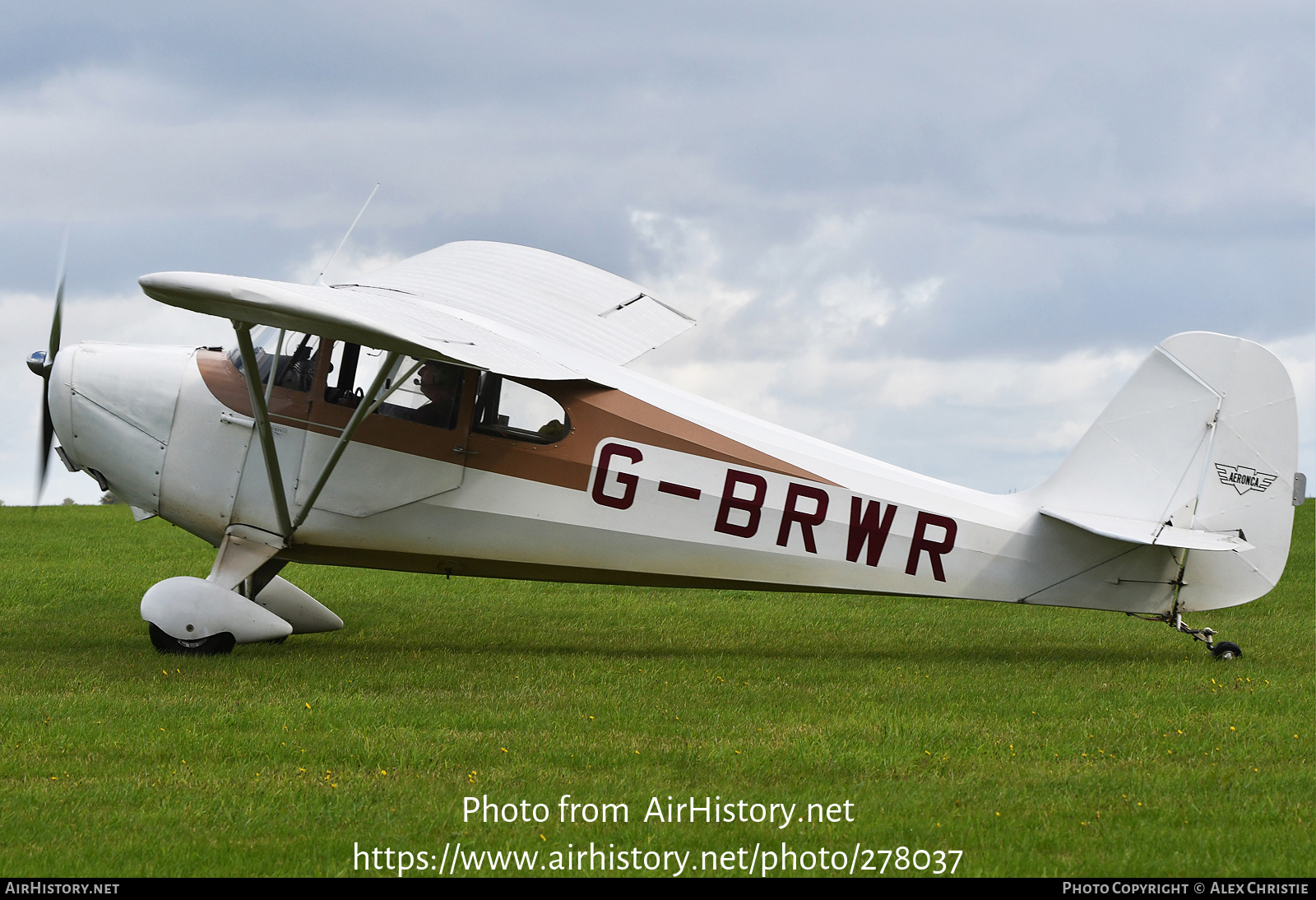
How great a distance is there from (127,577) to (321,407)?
7.07 meters

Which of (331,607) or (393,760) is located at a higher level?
(393,760)

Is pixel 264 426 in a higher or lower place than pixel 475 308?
lower

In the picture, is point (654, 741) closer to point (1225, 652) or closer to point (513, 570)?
point (513, 570)

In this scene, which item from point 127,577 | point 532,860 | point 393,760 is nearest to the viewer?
point 532,860

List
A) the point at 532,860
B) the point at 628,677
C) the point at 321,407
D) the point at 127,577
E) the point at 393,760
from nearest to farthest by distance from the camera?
the point at 532,860 < the point at 393,760 < the point at 628,677 < the point at 321,407 < the point at 127,577

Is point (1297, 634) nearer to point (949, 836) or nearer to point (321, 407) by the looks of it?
point (949, 836)

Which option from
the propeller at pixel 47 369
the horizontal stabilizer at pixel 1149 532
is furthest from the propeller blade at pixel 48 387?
the horizontal stabilizer at pixel 1149 532

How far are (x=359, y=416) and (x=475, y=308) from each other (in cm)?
242

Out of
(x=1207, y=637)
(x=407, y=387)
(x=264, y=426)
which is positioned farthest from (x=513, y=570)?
(x=1207, y=637)

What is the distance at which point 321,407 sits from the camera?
9.69m

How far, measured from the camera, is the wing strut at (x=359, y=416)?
8.91 metres

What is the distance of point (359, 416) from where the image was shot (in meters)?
9.07

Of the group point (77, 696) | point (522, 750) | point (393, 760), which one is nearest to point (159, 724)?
point (77, 696)

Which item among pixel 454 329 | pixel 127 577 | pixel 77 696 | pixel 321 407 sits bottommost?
pixel 127 577
